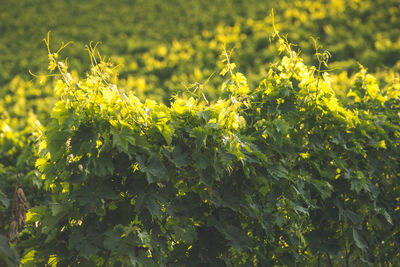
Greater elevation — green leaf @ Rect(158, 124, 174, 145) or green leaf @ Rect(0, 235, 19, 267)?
green leaf @ Rect(158, 124, 174, 145)

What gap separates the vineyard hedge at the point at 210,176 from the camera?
199 centimetres

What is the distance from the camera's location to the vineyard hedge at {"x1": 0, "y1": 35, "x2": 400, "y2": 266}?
1.99 meters

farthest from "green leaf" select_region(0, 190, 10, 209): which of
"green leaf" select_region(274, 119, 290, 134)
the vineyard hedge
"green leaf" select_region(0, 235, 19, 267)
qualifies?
"green leaf" select_region(274, 119, 290, 134)

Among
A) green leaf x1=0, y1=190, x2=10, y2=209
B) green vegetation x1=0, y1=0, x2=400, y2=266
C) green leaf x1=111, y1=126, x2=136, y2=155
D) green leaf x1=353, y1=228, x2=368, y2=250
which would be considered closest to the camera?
green leaf x1=111, y1=126, x2=136, y2=155

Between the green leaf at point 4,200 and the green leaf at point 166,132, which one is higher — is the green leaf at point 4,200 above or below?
below

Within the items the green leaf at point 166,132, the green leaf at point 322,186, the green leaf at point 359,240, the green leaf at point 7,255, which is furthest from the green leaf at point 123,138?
the green leaf at point 359,240

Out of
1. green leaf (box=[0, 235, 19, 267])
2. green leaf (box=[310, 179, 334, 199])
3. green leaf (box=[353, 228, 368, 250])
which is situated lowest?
green leaf (box=[0, 235, 19, 267])

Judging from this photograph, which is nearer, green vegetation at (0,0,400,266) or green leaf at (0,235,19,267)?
green leaf at (0,235,19,267)

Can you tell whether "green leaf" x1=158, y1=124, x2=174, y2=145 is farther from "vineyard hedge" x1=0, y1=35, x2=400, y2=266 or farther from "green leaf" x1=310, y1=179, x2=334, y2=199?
"green leaf" x1=310, y1=179, x2=334, y2=199

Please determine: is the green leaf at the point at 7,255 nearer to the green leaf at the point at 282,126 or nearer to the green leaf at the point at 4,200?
the green leaf at the point at 4,200

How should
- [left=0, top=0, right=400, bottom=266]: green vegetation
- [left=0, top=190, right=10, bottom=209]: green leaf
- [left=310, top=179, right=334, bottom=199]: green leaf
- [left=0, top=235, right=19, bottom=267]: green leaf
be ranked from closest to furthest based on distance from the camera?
[left=0, top=235, right=19, bottom=267]: green leaf → [left=0, top=0, right=400, bottom=266]: green vegetation → [left=0, top=190, right=10, bottom=209]: green leaf → [left=310, top=179, right=334, bottom=199]: green leaf

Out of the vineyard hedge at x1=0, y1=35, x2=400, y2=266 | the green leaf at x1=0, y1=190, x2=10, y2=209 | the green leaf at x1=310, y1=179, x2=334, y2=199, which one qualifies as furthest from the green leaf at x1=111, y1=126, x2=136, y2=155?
the green leaf at x1=310, y1=179, x2=334, y2=199

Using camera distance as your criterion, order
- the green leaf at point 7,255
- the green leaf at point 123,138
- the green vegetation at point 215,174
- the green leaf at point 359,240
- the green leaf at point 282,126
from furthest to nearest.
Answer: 1. the green leaf at point 359,240
2. the green leaf at point 282,126
3. the green vegetation at point 215,174
4. the green leaf at point 123,138
5. the green leaf at point 7,255

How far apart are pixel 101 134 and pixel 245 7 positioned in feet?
52.3
